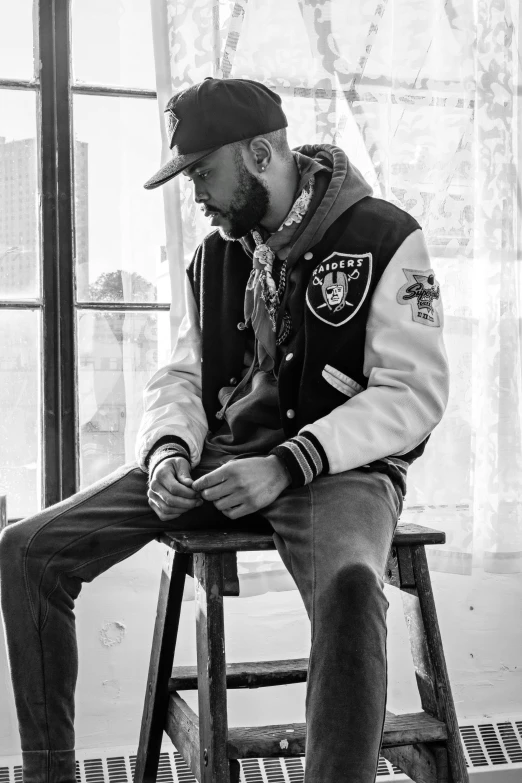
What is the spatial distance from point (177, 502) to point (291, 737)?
0.38 m

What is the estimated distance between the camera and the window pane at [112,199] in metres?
2.10

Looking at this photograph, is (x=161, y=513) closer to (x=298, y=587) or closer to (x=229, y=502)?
(x=229, y=502)

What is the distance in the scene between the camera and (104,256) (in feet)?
6.93

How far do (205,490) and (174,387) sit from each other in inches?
14.2

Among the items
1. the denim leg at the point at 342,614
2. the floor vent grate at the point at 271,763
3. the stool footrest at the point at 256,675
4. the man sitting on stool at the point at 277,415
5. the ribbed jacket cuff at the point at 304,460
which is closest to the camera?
the denim leg at the point at 342,614

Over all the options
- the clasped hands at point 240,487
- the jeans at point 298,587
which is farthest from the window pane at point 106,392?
the clasped hands at point 240,487

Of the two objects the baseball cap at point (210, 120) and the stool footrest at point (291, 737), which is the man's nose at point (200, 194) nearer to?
the baseball cap at point (210, 120)

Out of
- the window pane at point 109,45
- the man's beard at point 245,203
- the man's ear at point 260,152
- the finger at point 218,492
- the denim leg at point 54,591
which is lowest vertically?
the denim leg at point 54,591

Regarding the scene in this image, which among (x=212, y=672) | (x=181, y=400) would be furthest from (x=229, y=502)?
(x=181, y=400)

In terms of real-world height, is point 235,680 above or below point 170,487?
below

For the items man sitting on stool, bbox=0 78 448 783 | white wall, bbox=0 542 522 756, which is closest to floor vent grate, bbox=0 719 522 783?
white wall, bbox=0 542 522 756

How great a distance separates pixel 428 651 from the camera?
1369 mm

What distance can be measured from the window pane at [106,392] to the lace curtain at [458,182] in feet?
2.16

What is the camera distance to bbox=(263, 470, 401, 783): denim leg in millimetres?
1044
